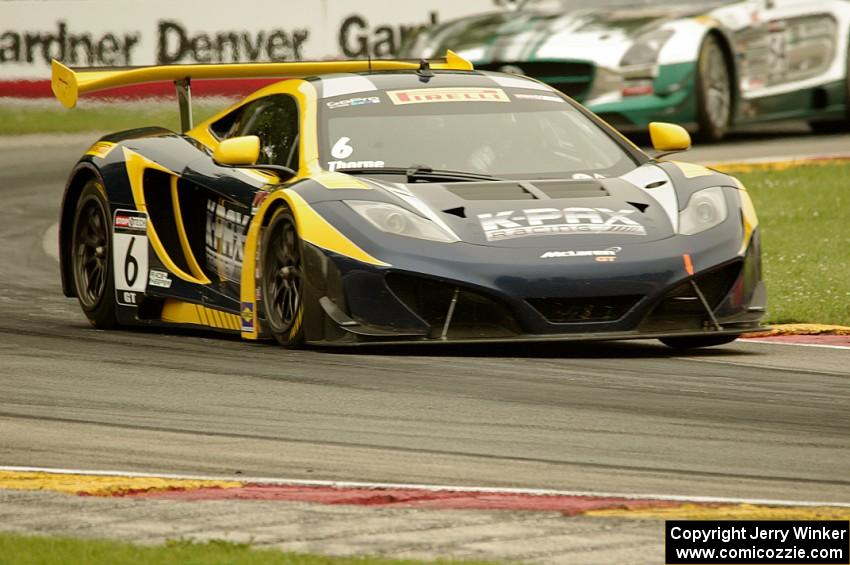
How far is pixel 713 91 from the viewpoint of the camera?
17.9 metres

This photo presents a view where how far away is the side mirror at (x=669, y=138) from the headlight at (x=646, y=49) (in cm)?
799

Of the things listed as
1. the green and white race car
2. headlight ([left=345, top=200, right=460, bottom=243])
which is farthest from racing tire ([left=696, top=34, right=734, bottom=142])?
headlight ([left=345, top=200, right=460, bottom=243])

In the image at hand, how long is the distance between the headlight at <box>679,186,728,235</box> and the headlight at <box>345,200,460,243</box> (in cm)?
101

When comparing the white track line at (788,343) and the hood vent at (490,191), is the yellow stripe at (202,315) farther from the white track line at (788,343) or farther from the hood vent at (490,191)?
the white track line at (788,343)

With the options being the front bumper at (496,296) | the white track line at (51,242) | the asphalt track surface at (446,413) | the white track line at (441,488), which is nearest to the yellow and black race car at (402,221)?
the front bumper at (496,296)

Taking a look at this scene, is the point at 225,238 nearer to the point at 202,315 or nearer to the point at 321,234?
the point at 202,315

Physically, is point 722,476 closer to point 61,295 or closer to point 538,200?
point 538,200

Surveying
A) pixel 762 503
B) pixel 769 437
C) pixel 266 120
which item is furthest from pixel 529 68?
pixel 762 503

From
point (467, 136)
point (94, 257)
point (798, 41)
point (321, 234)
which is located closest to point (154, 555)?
point (321, 234)

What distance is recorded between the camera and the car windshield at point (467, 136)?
8930 millimetres

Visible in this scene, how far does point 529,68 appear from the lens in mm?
17562

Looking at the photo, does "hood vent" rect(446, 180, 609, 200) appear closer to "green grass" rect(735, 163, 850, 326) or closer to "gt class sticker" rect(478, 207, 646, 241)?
"gt class sticker" rect(478, 207, 646, 241)

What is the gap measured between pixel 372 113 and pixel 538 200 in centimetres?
112

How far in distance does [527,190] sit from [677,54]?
360 inches
